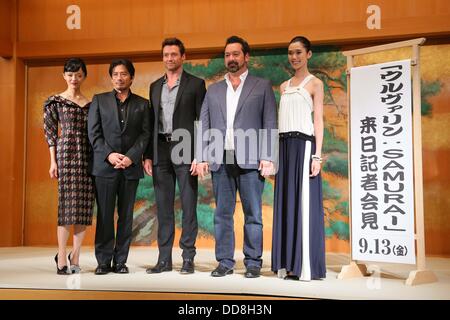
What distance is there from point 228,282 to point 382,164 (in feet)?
3.94

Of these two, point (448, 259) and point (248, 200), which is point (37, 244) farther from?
point (448, 259)

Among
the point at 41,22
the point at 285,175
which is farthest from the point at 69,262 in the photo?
the point at 41,22

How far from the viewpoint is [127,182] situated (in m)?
3.73

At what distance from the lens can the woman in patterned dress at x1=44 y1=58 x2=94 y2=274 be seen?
368 cm

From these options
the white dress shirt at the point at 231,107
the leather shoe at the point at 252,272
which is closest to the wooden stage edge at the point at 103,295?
the leather shoe at the point at 252,272

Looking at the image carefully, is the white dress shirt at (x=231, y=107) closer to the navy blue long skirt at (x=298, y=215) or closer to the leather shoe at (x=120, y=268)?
the navy blue long skirt at (x=298, y=215)

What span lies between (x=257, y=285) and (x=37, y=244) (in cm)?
347

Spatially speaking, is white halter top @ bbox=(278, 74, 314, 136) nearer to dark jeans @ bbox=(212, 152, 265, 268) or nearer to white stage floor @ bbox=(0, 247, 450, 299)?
dark jeans @ bbox=(212, 152, 265, 268)

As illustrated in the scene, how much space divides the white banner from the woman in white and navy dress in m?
0.27

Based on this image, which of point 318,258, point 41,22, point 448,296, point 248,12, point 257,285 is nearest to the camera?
point 448,296

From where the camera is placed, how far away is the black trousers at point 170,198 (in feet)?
12.1

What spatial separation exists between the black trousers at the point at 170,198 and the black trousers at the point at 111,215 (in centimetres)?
20

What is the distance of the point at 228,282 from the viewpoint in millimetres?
3318

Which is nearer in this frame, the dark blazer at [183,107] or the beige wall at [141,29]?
the dark blazer at [183,107]
